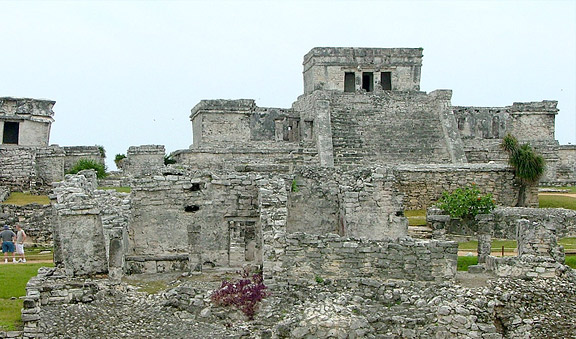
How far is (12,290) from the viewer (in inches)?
540

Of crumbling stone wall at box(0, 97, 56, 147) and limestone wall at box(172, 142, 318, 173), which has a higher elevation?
crumbling stone wall at box(0, 97, 56, 147)

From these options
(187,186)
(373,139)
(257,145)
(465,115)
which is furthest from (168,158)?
(187,186)

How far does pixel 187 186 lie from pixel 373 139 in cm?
1569

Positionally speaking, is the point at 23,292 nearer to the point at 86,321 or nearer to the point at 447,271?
the point at 86,321

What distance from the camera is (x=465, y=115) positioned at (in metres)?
34.4

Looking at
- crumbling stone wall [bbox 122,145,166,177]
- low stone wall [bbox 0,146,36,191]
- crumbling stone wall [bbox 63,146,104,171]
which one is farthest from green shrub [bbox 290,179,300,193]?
crumbling stone wall [bbox 63,146,104,171]

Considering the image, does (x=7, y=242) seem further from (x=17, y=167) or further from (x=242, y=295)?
(x=17, y=167)

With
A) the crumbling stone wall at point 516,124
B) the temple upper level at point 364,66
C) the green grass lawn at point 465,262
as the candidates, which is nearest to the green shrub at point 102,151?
the temple upper level at point 364,66

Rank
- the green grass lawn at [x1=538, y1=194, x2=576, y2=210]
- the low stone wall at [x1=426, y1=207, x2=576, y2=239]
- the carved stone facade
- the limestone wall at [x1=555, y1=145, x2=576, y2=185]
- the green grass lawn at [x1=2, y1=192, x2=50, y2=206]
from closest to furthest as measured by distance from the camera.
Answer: the low stone wall at [x1=426, y1=207, x2=576, y2=239] → the green grass lawn at [x1=538, y1=194, x2=576, y2=210] → the green grass lawn at [x1=2, y1=192, x2=50, y2=206] → the carved stone facade → the limestone wall at [x1=555, y1=145, x2=576, y2=185]

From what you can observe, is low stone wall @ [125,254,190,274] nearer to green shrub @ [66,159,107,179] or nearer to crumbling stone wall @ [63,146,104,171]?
green shrub @ [66,159,107,179]

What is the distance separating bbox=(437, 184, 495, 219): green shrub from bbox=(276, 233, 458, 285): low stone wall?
27.4ft

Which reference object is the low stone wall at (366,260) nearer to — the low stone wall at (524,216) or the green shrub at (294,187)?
the green shrub at (294,187)

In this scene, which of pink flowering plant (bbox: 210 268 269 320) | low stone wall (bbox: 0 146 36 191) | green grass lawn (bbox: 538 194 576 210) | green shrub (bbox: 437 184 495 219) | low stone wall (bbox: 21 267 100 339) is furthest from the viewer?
low stone wall (bbox: 0 146 36 191)

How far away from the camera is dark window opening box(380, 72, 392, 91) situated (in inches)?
1409
